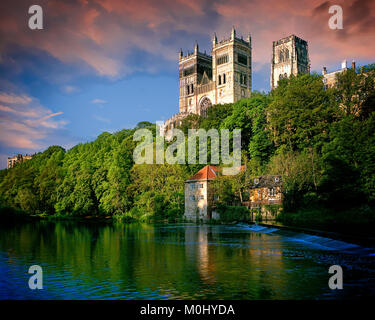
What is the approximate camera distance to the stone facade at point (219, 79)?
13343 centimetres

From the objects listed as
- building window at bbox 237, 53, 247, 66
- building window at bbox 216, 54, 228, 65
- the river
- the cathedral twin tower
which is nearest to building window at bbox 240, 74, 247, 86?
the cathedral twin tower

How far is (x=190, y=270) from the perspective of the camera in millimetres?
18609

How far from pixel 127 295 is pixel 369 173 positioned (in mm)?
33676

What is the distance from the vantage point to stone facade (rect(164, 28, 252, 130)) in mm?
133425

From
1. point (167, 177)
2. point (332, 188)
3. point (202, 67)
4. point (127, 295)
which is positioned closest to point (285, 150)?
point (332, 188)

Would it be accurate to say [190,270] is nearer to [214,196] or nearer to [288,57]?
[214,196]

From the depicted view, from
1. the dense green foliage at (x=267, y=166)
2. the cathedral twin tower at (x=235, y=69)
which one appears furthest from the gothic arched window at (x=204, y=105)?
the dense green foliage at (x=267, y=166)

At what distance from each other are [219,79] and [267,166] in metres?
89.0

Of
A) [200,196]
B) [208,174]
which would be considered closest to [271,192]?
[208,174]

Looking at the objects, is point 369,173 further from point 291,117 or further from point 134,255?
point 134,255

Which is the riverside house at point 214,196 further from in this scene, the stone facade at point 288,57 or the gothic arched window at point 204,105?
the gothic arched window at point 204,105

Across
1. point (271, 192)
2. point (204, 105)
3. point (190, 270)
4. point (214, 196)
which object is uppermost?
point (204, 105)

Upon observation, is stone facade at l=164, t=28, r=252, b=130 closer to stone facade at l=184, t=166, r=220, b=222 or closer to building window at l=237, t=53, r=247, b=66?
building window at l=237, t=53, r=247, b=66

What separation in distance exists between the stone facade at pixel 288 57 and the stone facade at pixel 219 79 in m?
9.18
